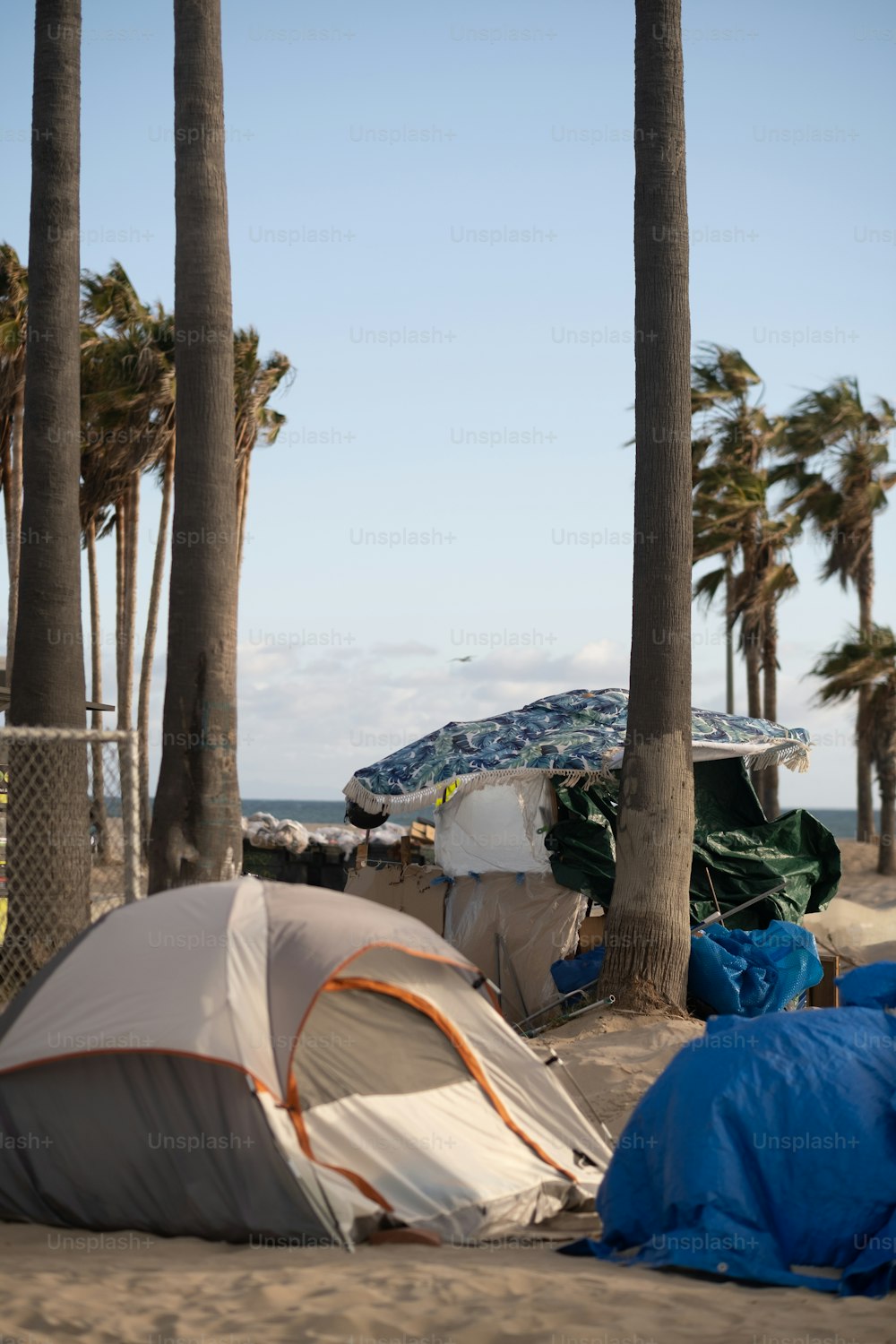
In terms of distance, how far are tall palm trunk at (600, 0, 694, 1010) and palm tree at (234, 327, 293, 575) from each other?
1587 cm

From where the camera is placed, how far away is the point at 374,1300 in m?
4.66

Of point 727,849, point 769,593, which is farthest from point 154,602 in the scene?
point 727,849

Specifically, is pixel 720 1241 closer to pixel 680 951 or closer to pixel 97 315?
pixel 680 951

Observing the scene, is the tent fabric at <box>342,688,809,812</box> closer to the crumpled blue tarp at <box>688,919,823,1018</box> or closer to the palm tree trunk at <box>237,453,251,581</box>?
the crumpled blue tarp at <box>688,919,823,1018</box>

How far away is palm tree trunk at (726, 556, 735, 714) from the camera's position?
2875cm

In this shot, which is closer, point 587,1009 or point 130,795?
point 130,795

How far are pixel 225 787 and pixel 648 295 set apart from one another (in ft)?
17.4

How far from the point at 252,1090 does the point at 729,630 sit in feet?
82.2

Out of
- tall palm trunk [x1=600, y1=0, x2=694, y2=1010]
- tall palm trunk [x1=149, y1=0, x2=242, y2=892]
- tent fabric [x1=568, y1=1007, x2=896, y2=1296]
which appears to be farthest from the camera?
tall palm trunk [x1=600, y1=0, x2=694, y2=1010]

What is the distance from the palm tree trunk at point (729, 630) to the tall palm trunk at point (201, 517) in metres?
18.6

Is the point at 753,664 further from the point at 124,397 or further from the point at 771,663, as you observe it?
the point at 124,397

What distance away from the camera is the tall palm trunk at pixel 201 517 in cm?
980

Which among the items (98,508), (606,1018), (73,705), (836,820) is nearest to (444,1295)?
(606,1018)

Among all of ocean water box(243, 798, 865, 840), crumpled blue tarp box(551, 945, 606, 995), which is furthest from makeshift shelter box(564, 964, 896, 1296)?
ocean water box(243, 798, 865, 840)
